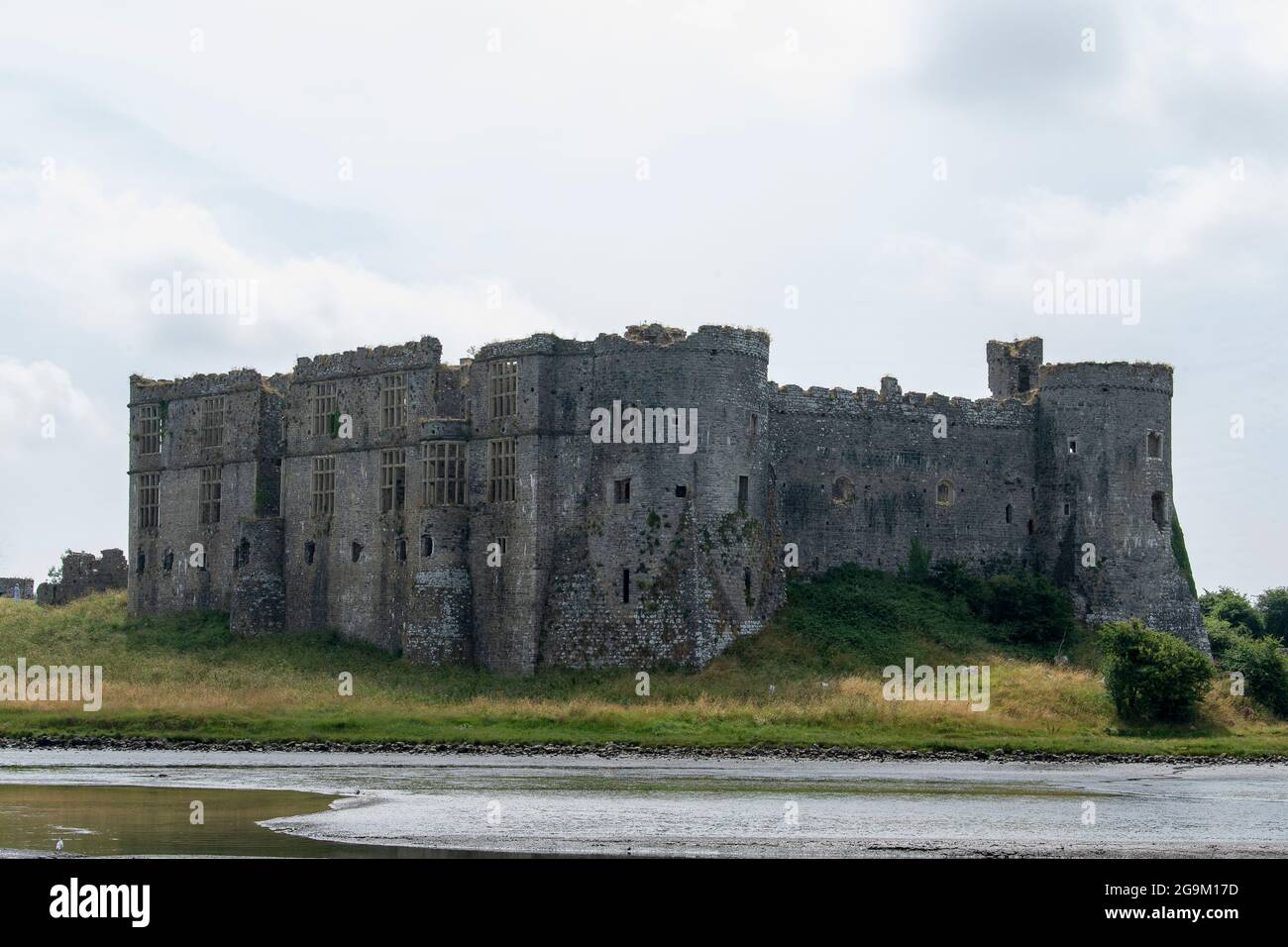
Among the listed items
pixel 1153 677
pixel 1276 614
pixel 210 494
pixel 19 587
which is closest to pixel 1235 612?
pixel 1276 614

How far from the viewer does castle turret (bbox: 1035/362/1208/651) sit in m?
65.4

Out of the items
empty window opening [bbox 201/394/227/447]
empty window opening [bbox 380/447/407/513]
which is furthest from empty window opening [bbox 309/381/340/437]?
empty window opening [bbox 201/394/227/447]

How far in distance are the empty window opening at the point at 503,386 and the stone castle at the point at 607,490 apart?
0.09 m

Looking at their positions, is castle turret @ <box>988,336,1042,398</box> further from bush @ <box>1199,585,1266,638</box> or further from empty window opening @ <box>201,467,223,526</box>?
empty window opening @ <box>201,467,223,526</box>

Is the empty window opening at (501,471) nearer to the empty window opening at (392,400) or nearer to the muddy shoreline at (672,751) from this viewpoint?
the empty window opening at (392,400)

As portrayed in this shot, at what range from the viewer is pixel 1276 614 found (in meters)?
82.0

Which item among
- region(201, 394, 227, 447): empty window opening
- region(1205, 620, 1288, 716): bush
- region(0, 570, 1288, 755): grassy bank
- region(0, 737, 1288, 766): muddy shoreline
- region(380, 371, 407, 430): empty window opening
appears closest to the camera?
region(0, 737, 1288, 766): muddy shoreline

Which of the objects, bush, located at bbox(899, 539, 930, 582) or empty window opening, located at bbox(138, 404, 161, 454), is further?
empty window opening, located at bbox(138, 404, 161, 454)

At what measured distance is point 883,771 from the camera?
47562 mm

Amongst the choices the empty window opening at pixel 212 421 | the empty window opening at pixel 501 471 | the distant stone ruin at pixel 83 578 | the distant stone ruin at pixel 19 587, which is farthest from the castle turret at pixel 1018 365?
the distant stone ruin at pixel 19 587

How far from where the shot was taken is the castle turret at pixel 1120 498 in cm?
6538

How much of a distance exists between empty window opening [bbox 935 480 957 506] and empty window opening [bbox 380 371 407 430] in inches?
720

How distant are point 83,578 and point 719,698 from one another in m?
36.4
